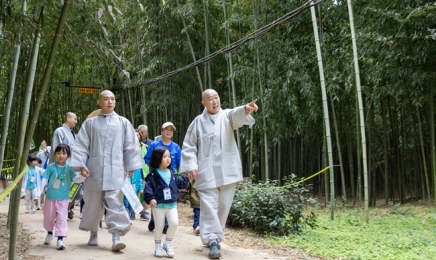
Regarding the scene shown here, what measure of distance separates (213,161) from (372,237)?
93.5 inches

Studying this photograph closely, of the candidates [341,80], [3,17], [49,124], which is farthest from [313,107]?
[49,124]

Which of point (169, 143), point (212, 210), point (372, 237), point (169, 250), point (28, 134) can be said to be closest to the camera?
point (28, 134)

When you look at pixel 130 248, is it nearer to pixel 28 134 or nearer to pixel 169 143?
pixel 169 143

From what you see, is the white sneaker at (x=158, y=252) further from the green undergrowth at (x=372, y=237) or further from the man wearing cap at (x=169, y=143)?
the green undergrowth at (x=372, y=237)

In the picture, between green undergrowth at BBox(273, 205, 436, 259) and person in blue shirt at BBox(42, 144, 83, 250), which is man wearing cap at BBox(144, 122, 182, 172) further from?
green undergrowth at BBox(273, 205, 436, 259)

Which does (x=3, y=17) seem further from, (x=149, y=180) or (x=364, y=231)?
(x=364, y=231)

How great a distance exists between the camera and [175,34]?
420 inches

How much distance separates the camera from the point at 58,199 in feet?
14.3

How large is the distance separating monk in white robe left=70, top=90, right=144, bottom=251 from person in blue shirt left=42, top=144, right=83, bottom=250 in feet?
0.59

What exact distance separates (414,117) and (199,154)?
6146mm

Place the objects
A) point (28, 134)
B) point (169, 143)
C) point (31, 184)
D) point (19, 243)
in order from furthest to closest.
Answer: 1. point (31, 184)
2. point (169, 143)
3. point (19, 243)
4. point (28, 134)

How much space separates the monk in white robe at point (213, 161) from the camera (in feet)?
13.8

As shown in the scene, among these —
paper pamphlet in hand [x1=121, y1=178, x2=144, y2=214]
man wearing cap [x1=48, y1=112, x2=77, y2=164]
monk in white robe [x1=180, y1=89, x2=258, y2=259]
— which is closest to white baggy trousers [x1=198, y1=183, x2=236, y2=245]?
monk in white robe [x1=180, y1=89, x2=258, y2=259]

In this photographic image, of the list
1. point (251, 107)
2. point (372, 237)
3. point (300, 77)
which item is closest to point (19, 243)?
point (251, 107)
